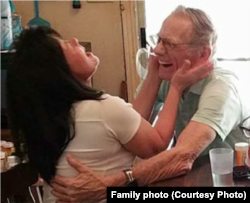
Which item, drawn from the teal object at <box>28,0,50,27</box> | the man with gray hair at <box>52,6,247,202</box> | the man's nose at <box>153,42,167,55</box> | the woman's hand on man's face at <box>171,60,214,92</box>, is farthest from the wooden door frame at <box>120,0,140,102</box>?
the woman's hand on man's face at <box>171,60,214,92</box>

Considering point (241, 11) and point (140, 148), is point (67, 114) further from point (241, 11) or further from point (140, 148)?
point (241, 11)

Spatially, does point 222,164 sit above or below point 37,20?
below

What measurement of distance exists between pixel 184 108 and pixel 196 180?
1.24 ft

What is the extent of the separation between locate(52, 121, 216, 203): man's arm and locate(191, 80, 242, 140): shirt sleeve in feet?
0.11

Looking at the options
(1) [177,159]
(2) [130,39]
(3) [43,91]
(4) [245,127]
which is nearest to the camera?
(3) [43,91]

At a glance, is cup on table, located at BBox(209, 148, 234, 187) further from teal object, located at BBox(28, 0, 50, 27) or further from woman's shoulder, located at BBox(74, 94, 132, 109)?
teal object, located at BBox(28, 0, 50, 27)

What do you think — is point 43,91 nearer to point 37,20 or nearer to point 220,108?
point 220,108

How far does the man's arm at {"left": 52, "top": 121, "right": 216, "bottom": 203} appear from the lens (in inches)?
57.4

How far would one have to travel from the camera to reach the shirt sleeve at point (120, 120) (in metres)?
1.41

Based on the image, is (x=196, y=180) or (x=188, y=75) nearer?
(x=196, y=180)

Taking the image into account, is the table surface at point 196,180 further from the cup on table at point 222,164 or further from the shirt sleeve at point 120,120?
the shirt sleeve at point 120,120

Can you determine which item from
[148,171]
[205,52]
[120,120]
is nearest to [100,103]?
[120,120]

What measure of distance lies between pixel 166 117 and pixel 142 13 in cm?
163

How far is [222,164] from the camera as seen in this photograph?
152 centimetres
